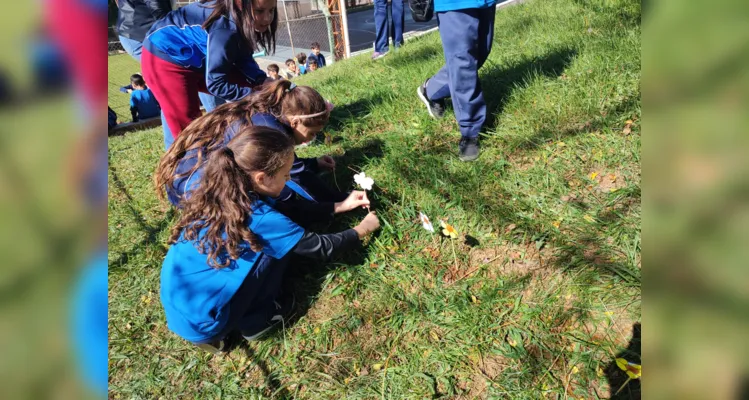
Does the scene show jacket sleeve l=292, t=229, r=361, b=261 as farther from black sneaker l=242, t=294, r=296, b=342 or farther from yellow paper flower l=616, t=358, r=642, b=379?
yellow paper flower l=616, t=358, r=642, b=379

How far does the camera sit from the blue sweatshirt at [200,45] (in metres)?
2.79

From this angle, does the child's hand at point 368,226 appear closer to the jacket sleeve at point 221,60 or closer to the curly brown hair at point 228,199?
the curly brown hair at point 228,199

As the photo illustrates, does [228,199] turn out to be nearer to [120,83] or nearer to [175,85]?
[175,85]

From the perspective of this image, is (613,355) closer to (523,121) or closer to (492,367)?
(492,367)

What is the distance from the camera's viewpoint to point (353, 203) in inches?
99.1

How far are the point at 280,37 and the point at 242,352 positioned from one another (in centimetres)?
2246

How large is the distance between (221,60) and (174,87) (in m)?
0.54

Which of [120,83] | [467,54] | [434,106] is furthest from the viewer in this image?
[120,83]

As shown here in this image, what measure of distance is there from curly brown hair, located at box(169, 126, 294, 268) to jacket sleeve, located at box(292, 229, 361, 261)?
23 centimetres

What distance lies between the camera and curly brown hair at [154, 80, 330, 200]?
2.22 m

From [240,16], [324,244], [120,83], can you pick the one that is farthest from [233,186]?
[120,83]

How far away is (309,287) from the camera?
2.36m
